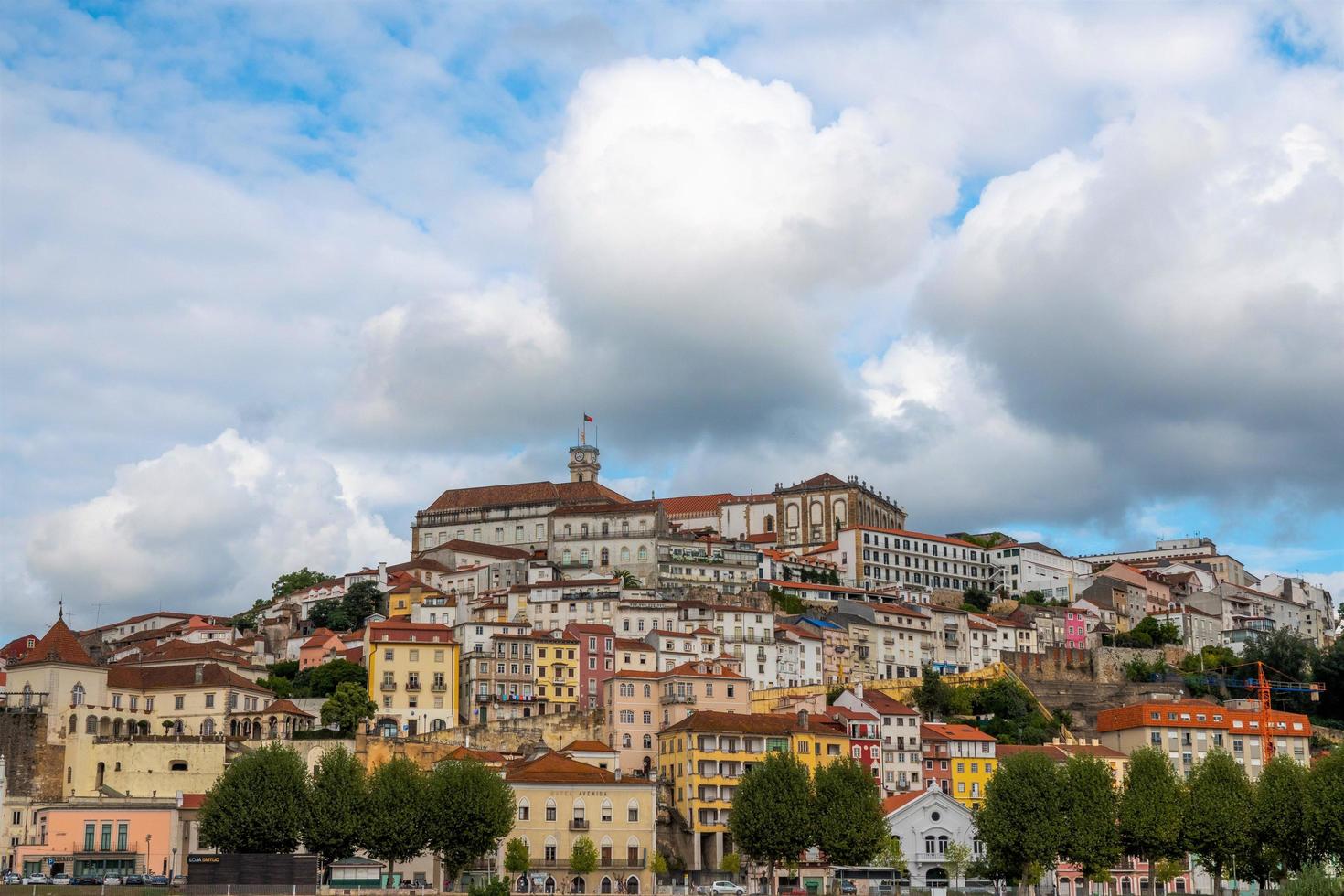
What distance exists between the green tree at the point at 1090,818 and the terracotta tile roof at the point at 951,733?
1725 centimetres

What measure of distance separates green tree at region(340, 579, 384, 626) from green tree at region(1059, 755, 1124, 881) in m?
66.0

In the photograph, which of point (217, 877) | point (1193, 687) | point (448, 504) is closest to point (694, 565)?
point (448, 504)

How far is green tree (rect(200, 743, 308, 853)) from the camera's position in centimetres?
7119

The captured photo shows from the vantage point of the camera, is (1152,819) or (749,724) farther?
(749,724)

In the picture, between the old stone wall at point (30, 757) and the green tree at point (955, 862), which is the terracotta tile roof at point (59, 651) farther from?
the green tree at point (955, 862)

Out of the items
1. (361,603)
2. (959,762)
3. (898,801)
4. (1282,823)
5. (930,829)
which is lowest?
(930,829)

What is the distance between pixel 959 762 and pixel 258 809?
143 ft

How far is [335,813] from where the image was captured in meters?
72.3

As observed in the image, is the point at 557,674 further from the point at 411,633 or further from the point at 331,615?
the point at 331,615

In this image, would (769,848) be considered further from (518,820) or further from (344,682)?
(344,682)

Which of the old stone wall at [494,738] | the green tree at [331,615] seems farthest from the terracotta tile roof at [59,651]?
the green tree at [331,615]

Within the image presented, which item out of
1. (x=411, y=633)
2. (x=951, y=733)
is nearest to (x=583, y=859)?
(x=411, y=633)

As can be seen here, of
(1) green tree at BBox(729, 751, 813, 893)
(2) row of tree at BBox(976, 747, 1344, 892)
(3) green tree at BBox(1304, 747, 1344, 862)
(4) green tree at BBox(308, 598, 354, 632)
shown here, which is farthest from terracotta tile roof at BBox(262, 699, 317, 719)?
(3) green tree at BBox(1304, 747, 1344, 862)

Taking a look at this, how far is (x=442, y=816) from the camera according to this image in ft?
238
